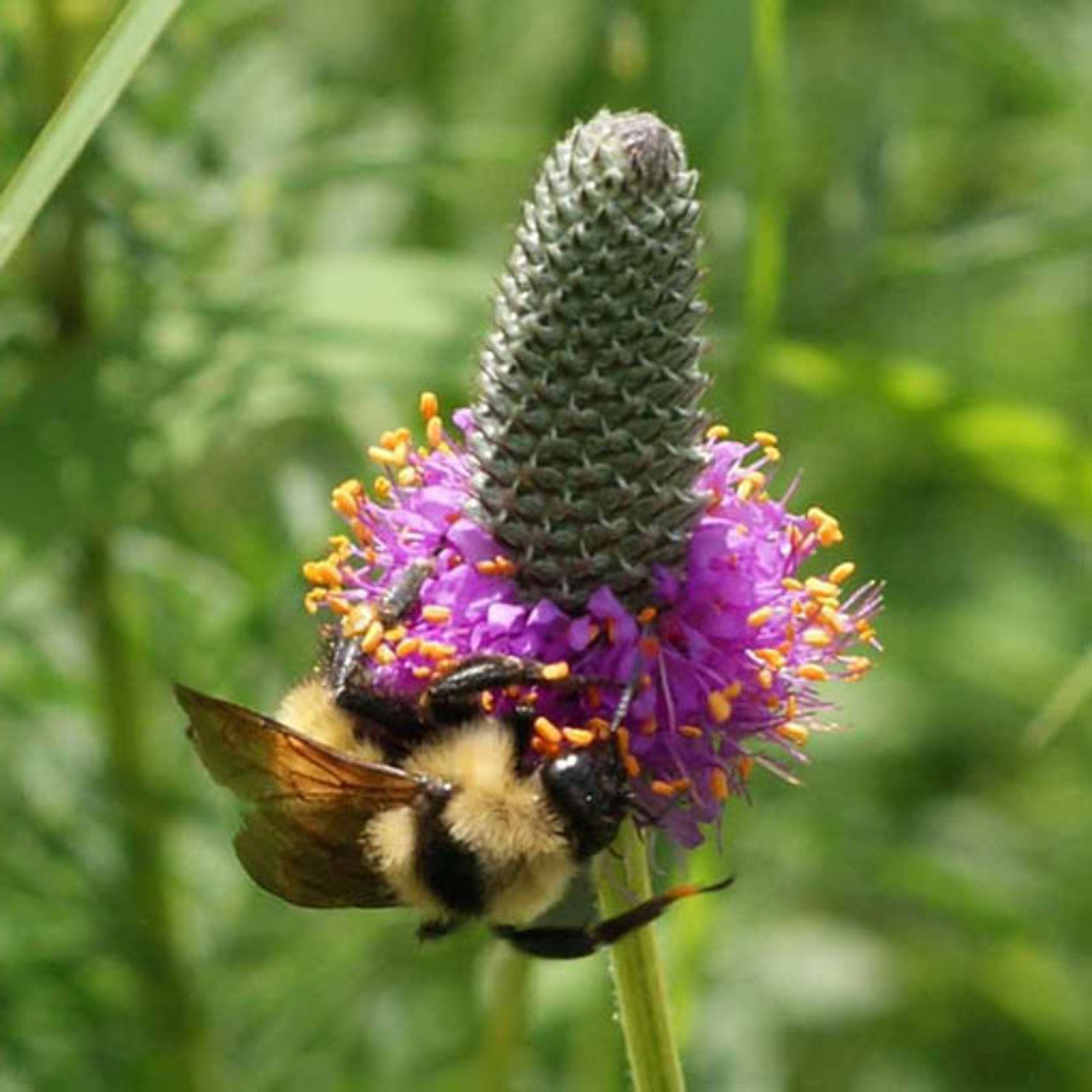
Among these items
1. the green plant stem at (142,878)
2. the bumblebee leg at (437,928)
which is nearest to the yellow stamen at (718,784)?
the bumblebee leg at (437,928)

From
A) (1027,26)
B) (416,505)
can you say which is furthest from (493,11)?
(416,505)

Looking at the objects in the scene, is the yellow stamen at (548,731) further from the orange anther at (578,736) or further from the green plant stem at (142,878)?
the green plant stem at (142,878)

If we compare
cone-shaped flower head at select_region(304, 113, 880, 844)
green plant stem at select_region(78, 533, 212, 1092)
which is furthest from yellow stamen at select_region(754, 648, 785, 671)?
green plant stem at select_region(78, 533, 212, 1092)

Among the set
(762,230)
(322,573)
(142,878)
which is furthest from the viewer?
(142,878)

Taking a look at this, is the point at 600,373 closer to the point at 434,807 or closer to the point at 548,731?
the point at 548,731

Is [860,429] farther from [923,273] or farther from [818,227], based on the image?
[923,273]

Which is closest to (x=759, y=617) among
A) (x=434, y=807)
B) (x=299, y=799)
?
(x=434, y=807)

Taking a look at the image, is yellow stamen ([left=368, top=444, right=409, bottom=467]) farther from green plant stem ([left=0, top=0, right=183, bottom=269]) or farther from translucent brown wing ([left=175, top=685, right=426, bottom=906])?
green plant stem ([left=0, top=0, right=183, bottom=269])
